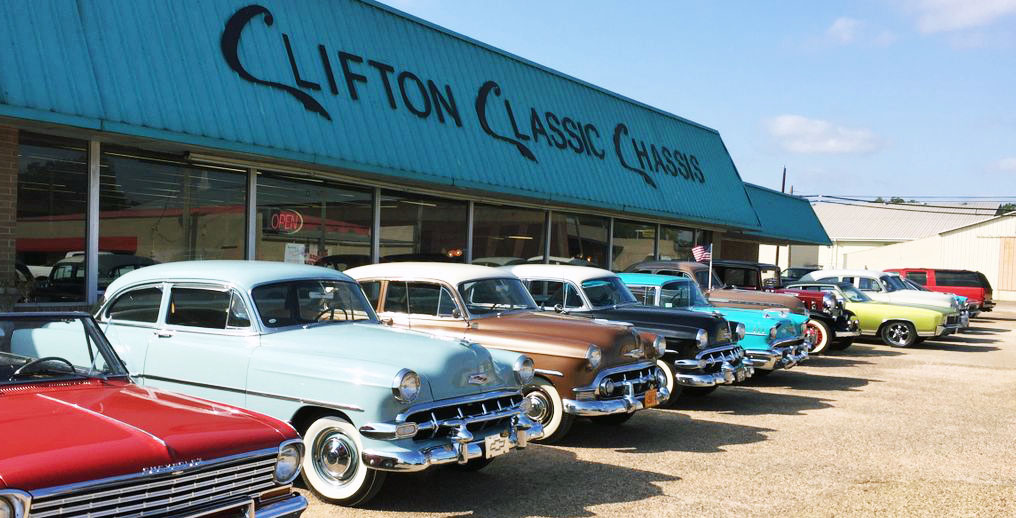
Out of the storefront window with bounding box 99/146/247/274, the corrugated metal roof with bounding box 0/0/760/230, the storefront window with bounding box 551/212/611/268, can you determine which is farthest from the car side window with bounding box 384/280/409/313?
the storefront window with bounding box 551/212/611/268

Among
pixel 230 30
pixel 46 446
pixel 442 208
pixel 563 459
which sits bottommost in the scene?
pixel 563 459

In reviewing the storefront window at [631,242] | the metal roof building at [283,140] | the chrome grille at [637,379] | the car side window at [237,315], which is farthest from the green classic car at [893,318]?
the car side window at [237,315]

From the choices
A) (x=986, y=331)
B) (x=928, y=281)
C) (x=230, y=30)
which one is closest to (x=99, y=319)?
(x=230, y=30)

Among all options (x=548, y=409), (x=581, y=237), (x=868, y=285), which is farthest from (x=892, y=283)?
(x=548, y=409)

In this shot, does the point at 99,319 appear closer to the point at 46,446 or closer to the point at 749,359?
the point at 46,446

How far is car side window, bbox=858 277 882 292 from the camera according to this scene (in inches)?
885

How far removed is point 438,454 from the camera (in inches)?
230

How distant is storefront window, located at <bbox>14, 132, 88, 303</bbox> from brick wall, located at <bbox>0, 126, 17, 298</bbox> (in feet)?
0.32

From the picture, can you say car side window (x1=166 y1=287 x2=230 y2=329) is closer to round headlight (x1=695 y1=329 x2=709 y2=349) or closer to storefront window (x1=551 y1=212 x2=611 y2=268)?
round headlight (x1=695 y1=329 x2=709 y2=349)

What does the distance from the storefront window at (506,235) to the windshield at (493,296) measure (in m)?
7.36

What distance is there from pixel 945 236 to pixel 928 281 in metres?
23.0

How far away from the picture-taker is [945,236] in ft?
168

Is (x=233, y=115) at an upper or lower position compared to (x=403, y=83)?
lower

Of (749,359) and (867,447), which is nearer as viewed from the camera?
(867,447)
